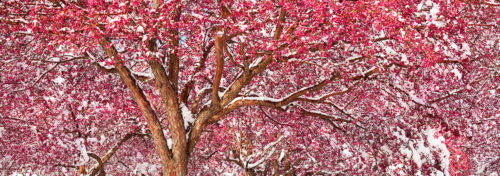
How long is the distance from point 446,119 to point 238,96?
4546 mm

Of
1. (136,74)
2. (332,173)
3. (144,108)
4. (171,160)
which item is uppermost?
(332,173)

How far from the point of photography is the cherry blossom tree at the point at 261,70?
6.04 meters

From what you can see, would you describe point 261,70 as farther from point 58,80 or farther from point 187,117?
point 58,80

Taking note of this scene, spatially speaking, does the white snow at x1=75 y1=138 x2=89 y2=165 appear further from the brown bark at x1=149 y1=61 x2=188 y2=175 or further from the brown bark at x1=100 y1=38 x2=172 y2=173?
the brown bark at x1=149 y1=61 x2=188 y2=175

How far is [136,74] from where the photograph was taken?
796 cm

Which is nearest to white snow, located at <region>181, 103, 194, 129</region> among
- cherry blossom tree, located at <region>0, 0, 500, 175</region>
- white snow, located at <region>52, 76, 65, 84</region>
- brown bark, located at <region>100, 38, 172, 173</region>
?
cherry blossom tree, located at <region>0, 0, 500, 175</region>

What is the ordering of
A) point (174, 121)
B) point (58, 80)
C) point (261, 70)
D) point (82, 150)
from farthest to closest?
1. point (82, 150)
2. point (58, 80)
3. point (174, 121)
4. point (261, 70)

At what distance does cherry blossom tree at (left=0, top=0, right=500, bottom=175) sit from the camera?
6035 millimetres

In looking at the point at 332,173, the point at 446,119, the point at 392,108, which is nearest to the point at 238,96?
the point at 392,108

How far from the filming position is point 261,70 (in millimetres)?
7641

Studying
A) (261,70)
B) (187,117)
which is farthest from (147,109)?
(261,70)

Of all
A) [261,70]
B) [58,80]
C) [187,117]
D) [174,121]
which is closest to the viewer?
[261,70]

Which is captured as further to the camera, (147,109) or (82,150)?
(82,150)

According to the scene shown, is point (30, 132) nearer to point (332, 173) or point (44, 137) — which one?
point (44, 137)
